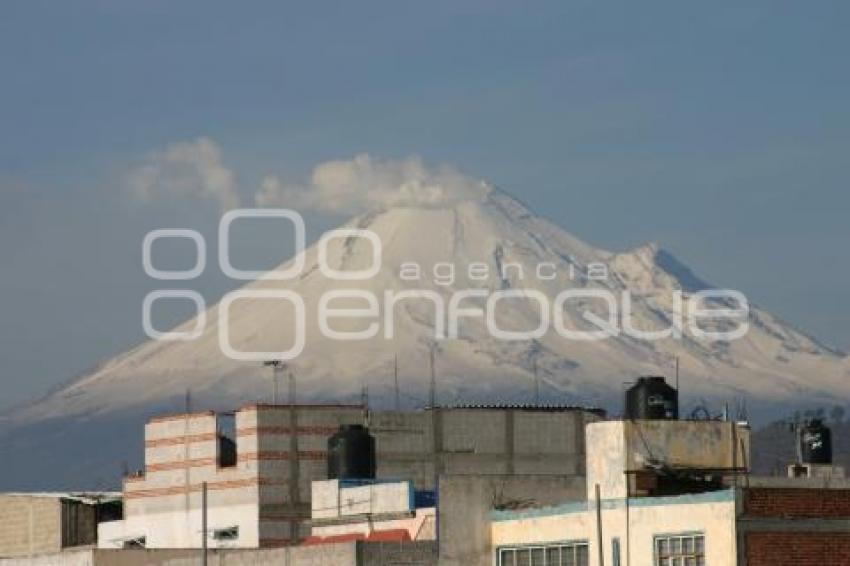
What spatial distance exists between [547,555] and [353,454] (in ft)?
139

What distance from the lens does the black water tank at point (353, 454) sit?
11625cm

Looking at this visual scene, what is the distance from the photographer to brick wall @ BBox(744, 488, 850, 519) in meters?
69.8

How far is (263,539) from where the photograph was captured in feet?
414

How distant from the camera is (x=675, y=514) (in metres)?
70.8

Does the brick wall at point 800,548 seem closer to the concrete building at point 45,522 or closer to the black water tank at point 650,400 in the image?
the black water tank at point 650,400

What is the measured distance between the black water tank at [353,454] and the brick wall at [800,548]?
151 feet

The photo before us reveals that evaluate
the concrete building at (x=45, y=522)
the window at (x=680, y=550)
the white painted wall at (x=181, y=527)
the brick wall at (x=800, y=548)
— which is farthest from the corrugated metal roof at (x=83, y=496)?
the brick wall at (x=800, y=548)

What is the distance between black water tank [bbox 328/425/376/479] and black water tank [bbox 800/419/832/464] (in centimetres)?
1817

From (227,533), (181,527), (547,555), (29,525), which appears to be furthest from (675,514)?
(29,525)

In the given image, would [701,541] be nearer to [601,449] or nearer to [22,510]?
[601,449]

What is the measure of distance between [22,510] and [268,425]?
1345cm

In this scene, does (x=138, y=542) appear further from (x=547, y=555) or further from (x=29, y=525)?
(x=547, y=555)

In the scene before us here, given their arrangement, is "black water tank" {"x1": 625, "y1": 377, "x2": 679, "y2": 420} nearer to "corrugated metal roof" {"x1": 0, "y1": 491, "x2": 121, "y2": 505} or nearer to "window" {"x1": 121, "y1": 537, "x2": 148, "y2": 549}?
"window" {"x1": 121, "y1": 537, "x2": 148, "y2": 549}

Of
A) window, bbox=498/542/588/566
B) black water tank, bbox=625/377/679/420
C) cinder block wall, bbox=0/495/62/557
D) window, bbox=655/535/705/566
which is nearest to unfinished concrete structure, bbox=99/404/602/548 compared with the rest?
cinder block wall, bbox=0/495/62/557
